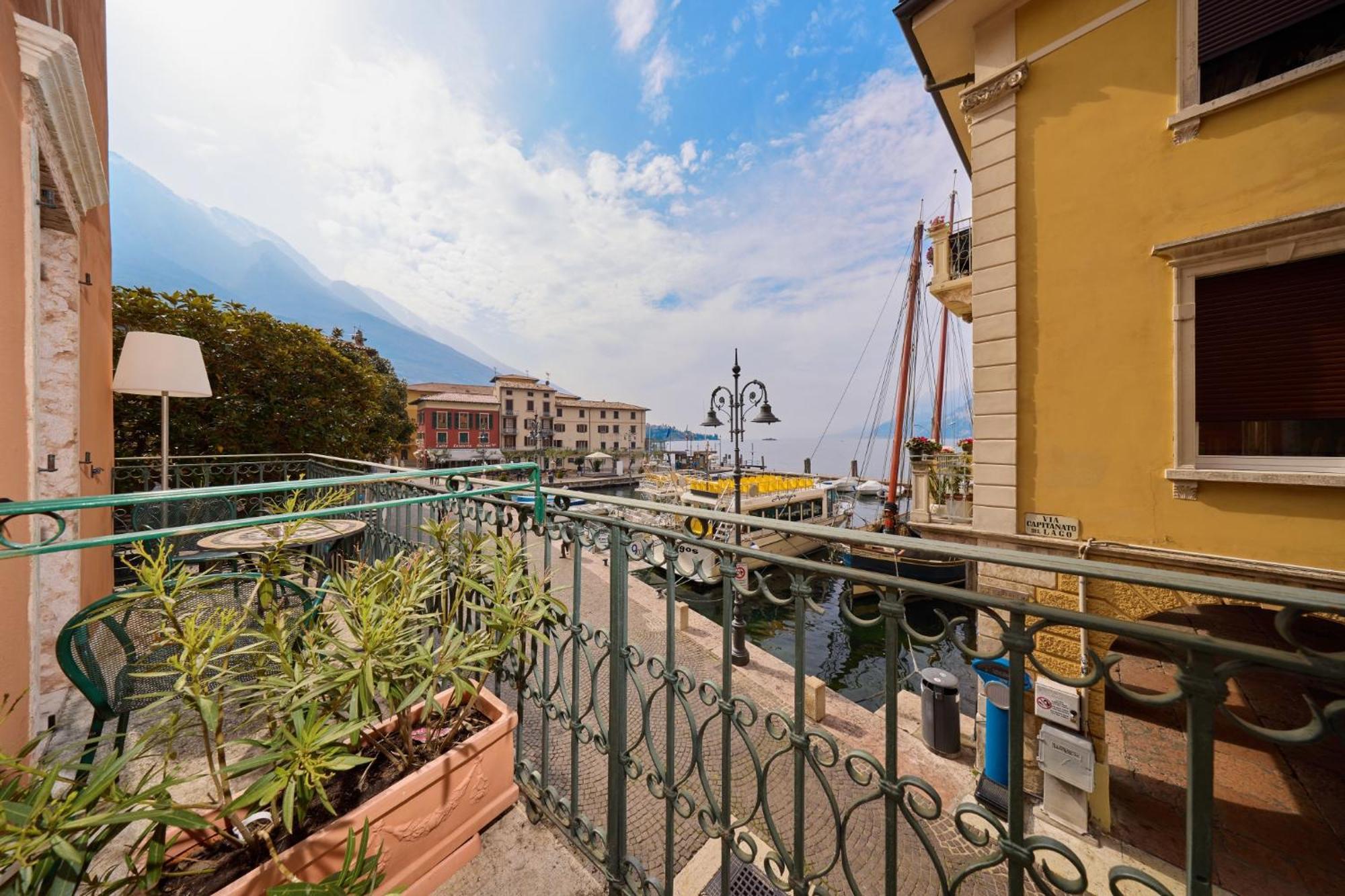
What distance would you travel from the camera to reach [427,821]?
169 cm

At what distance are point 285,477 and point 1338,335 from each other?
11.5 m

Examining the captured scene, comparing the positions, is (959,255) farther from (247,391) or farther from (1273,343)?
(247,391)

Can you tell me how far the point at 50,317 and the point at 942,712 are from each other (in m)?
8.61

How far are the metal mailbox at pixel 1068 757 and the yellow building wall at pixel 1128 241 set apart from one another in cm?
181

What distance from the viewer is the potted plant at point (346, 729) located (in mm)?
1321

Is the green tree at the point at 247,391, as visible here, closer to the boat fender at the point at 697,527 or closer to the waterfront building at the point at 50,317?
the waterfront building at the point at 50,317

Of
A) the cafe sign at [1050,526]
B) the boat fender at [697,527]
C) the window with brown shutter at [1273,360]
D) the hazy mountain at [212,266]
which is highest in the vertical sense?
the hazy mountain at [212,266]

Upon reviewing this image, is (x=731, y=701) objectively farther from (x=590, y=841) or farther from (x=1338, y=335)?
(x=1338, y=335)

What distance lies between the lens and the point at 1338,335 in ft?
11.6

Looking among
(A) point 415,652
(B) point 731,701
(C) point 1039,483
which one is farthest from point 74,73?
(C) point 1039,483

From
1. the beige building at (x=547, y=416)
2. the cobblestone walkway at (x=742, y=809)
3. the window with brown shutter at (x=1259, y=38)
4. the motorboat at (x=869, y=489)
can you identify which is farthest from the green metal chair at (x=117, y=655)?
the beige building at (x=547, y=416)

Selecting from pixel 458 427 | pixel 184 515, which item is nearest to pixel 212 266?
pixel 458 427

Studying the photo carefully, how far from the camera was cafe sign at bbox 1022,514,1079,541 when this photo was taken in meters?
4.48

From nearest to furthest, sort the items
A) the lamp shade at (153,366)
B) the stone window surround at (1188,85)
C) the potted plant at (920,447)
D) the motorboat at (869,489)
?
the stone window surround at (1188,85) < the lamp shade at (153,366) < the potted plant at (920,447) < the motorboat at (869,489)
